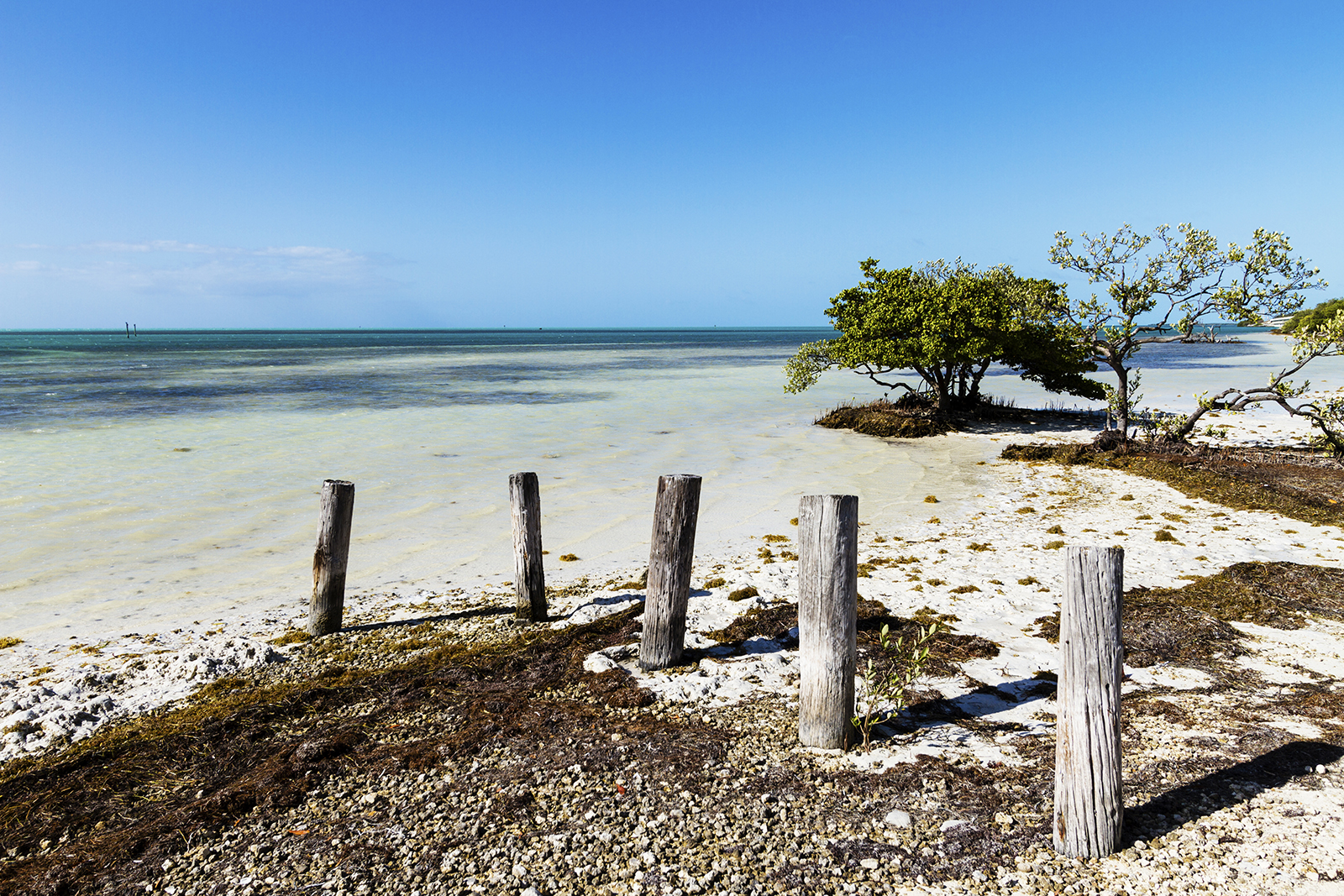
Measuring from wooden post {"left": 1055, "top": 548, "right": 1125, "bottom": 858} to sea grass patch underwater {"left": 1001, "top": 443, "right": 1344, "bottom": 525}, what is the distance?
989 centimetres

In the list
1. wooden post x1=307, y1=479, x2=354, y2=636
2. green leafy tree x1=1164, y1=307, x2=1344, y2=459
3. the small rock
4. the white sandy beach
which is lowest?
the white sandy beach

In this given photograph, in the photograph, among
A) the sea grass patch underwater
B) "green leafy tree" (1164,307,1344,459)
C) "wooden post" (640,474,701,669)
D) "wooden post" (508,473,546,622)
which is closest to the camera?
"wooden post" (640,474,701,669)

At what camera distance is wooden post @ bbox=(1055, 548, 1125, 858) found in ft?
12.5

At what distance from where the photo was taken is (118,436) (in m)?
21.6

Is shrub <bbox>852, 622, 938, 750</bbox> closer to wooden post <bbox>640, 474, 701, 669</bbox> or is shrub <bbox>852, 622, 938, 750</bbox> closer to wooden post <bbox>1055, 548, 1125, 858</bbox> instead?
wooden post <bbox>1055, 548, 1125, 858</bbox>

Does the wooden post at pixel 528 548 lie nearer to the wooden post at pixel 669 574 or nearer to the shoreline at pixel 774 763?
the shoreline at pixel 774 763

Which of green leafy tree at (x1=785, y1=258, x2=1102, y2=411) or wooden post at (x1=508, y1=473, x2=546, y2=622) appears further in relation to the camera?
green leafy tree at (x1=785, y1=258, x2=1102, y2=411)

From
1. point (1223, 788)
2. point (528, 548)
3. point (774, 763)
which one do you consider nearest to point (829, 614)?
point (774, 763)

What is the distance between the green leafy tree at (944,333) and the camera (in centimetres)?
2044

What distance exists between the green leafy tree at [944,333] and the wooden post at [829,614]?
15828 millimetres

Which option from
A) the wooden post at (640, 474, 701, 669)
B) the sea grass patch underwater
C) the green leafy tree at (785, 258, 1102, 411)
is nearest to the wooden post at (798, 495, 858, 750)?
the wooden post at (640, 474, 701, 669)

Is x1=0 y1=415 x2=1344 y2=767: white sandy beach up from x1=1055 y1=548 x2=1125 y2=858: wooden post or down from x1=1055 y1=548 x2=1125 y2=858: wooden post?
down

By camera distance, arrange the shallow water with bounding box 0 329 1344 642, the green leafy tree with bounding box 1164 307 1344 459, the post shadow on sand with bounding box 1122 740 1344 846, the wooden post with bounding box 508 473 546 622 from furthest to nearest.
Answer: the green leafy tree with bounding box 1164 307 1344 459 < the shallow water with bounding box 0 329 1344 642 < the wooden post with bounding box 508 473 546 622 < the post shadow on sand with bounding box 1122 740 1344 846

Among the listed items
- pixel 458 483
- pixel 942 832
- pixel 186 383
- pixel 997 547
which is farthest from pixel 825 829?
A: pixel 186 383
